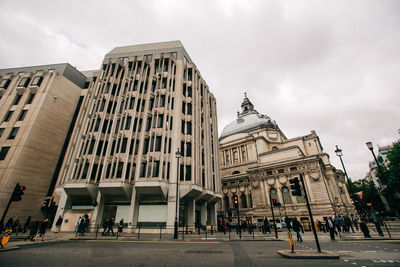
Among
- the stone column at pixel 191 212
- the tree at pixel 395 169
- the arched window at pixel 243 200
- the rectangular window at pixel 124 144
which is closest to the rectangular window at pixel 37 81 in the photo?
the rectangular window at pixel 124 144

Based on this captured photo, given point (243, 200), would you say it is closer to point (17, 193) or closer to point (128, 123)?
point (128, 123)

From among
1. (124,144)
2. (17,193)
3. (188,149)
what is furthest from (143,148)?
(17,193)

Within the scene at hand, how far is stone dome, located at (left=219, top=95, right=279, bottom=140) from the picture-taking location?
67.0m

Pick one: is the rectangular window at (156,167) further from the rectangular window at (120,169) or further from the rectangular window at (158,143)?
the rectangular window at (120,169)

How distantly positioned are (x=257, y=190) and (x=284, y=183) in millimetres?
6923

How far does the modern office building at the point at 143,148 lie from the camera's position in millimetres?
23438

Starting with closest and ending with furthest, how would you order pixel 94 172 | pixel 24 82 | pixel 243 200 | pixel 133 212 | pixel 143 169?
pixel 133 212
pixel 143 169
pixel 94 172
pixel 24 82
pixel 243 200

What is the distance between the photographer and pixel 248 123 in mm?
72562

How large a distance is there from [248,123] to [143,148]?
2161 inches

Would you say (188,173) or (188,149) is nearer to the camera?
(188,173)

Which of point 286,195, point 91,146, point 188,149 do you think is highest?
point 91,146

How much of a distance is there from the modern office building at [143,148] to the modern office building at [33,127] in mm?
7670

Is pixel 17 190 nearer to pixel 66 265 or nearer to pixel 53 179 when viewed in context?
pixel 66 265

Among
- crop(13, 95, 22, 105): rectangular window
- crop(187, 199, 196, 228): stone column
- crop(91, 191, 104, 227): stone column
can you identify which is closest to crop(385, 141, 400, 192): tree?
crop(187, 199, 196, 228): stone column
